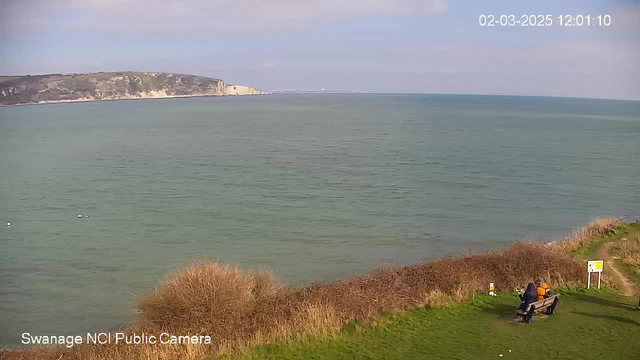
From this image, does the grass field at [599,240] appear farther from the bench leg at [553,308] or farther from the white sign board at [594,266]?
the bench leg at [553,308]

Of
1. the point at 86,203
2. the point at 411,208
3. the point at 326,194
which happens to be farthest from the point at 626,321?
the point at 86,203

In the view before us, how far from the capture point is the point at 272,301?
1497cm

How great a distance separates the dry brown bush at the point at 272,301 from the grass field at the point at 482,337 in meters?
0.49

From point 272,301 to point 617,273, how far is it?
1290cm

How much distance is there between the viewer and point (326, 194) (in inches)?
1591

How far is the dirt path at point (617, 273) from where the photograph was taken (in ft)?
55.7

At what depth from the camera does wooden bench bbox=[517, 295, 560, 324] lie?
13.9 m

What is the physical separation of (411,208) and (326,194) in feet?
23.2

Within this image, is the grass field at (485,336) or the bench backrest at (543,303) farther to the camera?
the bench backrest at (543,303)

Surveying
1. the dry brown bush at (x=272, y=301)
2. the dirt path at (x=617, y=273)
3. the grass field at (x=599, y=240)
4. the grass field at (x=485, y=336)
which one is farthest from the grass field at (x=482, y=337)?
the grass field at (x=599, y=240)

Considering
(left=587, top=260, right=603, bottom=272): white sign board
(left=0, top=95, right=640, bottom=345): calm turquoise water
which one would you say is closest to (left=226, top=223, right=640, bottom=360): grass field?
(left=587, top=260, right=603, bottom=272): white sign board

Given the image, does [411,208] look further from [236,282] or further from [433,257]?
[236,282]

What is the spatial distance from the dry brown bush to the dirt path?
1434mm

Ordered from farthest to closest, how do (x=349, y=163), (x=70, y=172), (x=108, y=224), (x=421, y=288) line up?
(x=349, y=163)
(x=70, y=172)
(x=108, y=224)
(x=421, y=288)
